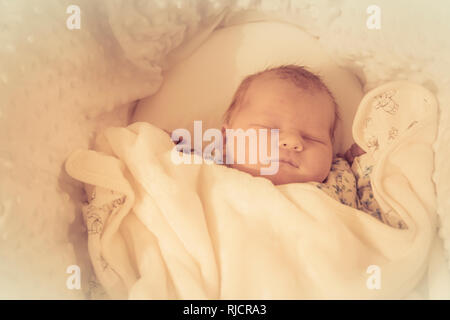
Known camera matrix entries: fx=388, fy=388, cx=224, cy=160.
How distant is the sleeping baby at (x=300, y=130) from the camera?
1.01 meters

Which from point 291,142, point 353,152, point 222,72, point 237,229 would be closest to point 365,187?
point 353,152

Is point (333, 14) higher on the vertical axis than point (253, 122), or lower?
higher

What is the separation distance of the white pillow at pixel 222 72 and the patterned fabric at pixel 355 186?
141mm

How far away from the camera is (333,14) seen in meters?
1.09

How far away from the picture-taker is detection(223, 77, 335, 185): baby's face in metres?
1.01

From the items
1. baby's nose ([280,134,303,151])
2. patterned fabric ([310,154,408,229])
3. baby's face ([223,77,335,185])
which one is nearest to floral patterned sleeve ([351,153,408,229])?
patterned fabric ([310,154,408,229])

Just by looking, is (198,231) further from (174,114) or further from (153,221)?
(174,114)

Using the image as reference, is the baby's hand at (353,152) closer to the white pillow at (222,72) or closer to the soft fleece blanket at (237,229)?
the white pillow at (222,72)

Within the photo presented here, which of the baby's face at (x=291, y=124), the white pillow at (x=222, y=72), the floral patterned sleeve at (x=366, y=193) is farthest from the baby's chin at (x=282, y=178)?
the white pillow at (x=222, y=72)

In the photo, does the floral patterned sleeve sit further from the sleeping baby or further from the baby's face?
the baby's face

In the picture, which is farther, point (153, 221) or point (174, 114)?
point (174, 114)

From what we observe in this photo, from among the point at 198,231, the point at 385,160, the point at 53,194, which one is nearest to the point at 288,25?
the point at 385,160
